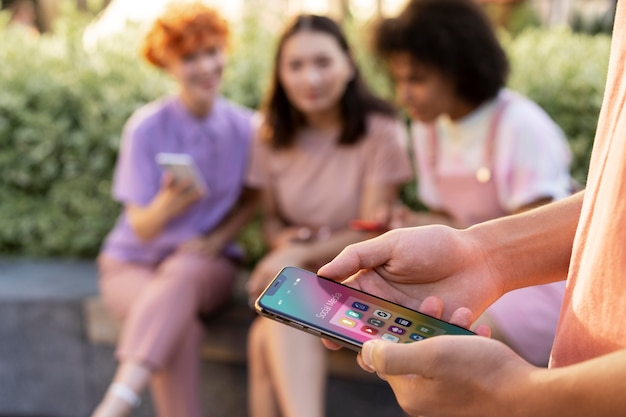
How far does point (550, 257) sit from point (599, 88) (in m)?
2.48

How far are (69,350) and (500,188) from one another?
6.61 feet

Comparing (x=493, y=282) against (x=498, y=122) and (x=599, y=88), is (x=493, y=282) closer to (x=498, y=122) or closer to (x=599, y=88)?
(x=498, y=122)

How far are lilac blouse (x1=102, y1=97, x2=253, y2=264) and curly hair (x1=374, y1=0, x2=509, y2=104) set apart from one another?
2.60 ft

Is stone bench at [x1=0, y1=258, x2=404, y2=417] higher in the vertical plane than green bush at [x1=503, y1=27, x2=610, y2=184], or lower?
lower

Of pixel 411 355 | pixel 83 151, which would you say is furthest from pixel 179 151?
pixel 411 355

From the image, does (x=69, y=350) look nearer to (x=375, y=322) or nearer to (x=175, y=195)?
(x=175, y=195)

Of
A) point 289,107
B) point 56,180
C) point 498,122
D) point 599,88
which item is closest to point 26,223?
point 56,180

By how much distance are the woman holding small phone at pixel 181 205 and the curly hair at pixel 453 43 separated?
796 millimetres

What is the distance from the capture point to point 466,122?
3232 millimetres

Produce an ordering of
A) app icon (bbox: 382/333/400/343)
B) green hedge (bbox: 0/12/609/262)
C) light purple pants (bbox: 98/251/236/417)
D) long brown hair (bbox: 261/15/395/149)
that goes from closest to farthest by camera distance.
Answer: app icon (bbox: 382/333/400/343)
light purple pants (bbox: 98/251/236/417)
long brown hair (bbox: 261/15/395/149)
green hedge (bbox: 0/12/609/262)

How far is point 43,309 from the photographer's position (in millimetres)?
3910

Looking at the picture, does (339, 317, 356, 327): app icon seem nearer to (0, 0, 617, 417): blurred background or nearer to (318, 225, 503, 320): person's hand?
(318, 225, 503, 320): person's hand

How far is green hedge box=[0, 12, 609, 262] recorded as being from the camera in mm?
4281

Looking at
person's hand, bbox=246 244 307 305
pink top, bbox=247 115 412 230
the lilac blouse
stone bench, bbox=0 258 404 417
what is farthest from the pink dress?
stone bench, bbox=0 258 404 417
